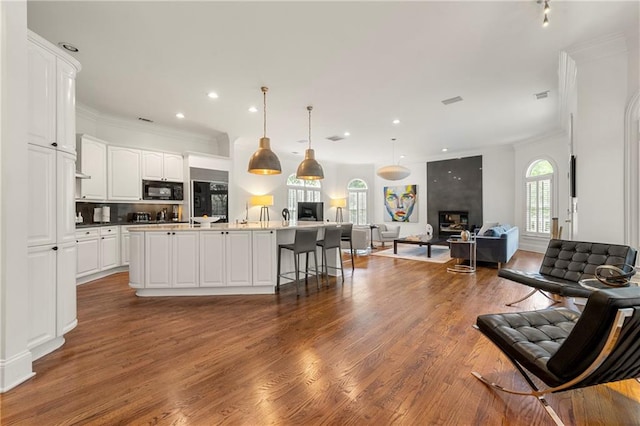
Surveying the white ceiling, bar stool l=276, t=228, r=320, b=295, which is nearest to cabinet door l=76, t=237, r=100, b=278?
the white ceiling

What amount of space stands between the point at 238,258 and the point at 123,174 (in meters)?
3.41

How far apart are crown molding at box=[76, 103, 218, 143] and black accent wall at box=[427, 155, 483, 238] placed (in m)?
7.01

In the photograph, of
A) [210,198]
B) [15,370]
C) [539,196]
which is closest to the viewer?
[15,370]

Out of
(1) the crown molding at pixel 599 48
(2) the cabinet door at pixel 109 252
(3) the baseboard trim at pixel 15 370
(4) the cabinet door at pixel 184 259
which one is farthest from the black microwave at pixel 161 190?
(1) the crown molding at pixel 599 48

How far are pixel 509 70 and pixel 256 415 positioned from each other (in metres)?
4.70

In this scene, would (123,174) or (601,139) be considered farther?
(123,174)

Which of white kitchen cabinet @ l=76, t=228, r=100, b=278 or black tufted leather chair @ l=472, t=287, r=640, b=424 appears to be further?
white kitchen cabinet @ l=76, t=228, r=100, b=278

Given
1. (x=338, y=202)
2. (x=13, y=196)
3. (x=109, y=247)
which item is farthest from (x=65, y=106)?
(x=338, y=202)

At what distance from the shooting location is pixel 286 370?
7.09 ft

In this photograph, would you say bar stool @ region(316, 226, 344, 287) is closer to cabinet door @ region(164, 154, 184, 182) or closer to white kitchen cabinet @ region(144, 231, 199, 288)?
white kitchen cabinet @ region(144, 231, 199, 288)

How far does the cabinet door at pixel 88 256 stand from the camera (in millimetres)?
4621

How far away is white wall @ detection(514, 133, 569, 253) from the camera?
23.1 ft

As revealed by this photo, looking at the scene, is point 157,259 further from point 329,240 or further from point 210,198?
point 210,198

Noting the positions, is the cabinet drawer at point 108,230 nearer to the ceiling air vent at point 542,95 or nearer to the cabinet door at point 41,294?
the cabinet door at point 41,294
